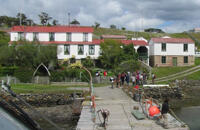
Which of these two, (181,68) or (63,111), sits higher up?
(181,68)

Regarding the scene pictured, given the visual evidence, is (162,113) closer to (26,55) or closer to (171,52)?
(26,55)

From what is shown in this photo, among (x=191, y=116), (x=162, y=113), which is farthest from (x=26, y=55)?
(x=162, y=113)

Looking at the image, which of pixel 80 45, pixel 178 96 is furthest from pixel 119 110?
pixel 80 45

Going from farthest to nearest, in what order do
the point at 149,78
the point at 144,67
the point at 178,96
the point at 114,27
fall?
1. the point at 114,27
2. the point at 144,67
3. the point at 149,78
4. the point at 178,96

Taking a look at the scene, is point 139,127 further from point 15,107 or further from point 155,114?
point 15,107

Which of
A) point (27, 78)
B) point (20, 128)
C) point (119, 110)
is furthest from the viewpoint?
point (27, 78)

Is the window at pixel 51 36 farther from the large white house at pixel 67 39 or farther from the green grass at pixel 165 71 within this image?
the green grass at pixel 165 71

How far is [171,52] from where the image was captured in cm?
4416

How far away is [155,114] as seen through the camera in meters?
12.2

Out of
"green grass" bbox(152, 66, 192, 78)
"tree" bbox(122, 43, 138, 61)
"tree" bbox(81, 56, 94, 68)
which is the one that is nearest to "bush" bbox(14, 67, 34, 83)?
"tree" bbox(81, 56, 94, 68)

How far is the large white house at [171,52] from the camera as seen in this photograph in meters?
A: 43.7

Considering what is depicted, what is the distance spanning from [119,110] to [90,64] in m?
23.3

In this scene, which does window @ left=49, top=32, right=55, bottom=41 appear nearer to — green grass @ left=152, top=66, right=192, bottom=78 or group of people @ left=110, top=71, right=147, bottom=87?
group of people @ left=110, top=71, right=147, bottom=87

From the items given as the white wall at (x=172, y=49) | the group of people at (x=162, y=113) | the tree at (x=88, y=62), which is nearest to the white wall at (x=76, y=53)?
the tree at (x=88, y=62)
